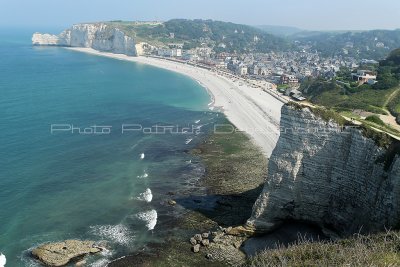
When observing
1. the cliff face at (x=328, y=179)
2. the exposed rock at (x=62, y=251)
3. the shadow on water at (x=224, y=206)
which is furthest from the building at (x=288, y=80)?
the exposed rock at (x=62, y=251)

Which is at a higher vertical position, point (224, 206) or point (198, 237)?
point (224, 206)

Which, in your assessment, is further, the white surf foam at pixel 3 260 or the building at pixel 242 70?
the building at pixel 242 70

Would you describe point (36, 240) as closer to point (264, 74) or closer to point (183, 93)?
point (183, 93)

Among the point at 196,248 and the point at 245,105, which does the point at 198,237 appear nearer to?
the point at 196,248

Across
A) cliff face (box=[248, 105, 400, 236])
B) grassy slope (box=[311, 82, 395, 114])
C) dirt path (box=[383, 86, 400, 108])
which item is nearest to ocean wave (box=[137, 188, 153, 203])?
cliff face (box=[248, 105, 400, 236])

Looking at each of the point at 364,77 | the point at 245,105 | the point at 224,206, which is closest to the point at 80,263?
the point at 224,206

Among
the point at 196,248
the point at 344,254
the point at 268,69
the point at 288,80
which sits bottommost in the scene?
the point at 196,248

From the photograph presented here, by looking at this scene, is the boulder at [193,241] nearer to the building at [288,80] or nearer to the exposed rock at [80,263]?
the exposed rock at [80,263]

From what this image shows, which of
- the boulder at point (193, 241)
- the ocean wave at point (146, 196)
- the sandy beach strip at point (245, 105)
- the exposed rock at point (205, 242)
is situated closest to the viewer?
the exposed rock at point (205, 242)
